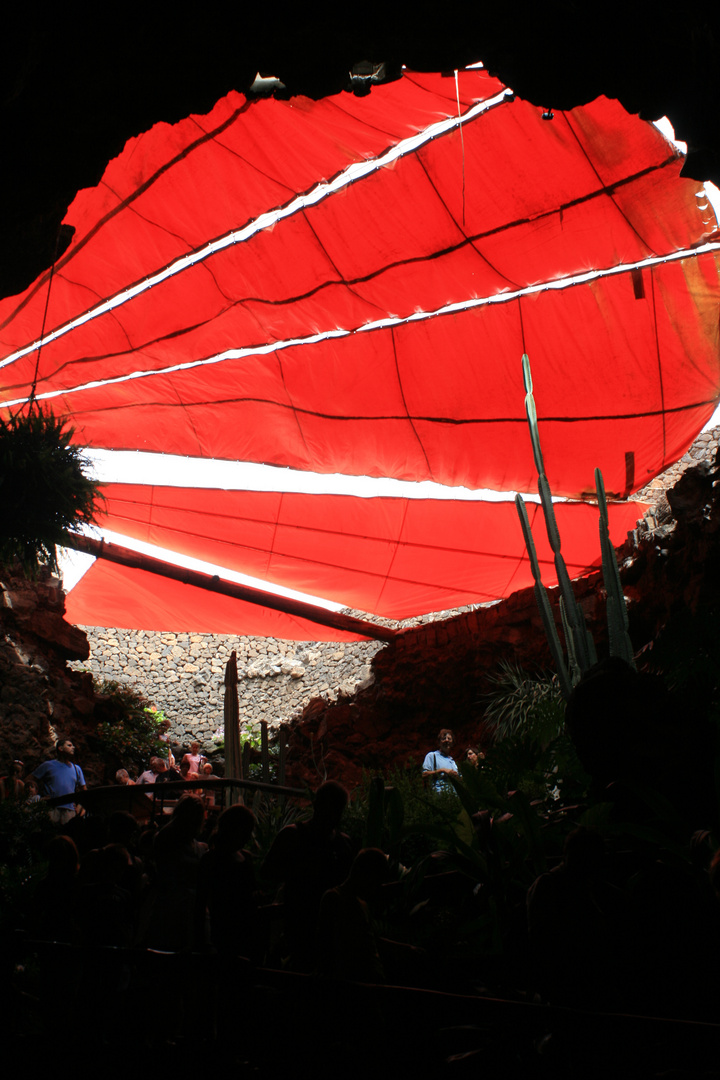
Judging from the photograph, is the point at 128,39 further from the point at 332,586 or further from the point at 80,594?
the point at 80,594

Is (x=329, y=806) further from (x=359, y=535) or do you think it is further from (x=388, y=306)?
(x=359, y=535)

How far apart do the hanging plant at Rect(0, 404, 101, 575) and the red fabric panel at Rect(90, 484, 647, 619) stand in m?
2.59

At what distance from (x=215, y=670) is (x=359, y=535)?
1341 centimetres

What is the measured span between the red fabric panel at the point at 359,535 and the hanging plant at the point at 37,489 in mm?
2593

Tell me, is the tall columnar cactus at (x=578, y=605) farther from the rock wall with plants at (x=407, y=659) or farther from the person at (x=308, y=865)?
the person at (x=308, y=865)

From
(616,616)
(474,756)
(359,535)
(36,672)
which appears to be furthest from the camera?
(36,672)

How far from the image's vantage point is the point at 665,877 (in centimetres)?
228

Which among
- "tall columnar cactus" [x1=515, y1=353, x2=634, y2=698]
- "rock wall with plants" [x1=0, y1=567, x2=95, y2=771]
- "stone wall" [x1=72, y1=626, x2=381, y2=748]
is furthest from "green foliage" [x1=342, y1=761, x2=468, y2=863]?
"stone wall" [x1=72, y1=626, x2=381, y2=748]

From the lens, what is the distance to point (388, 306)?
5.56 metres

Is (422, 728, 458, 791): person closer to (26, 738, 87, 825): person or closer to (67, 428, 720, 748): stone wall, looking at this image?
(26, 738, 87, 825): person

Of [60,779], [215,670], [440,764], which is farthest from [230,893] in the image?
[215,670]

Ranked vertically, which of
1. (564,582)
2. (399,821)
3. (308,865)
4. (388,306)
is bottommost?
(399,821)

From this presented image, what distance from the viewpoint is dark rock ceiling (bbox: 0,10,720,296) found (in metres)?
2.57

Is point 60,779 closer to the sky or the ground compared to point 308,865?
closer to the ground
